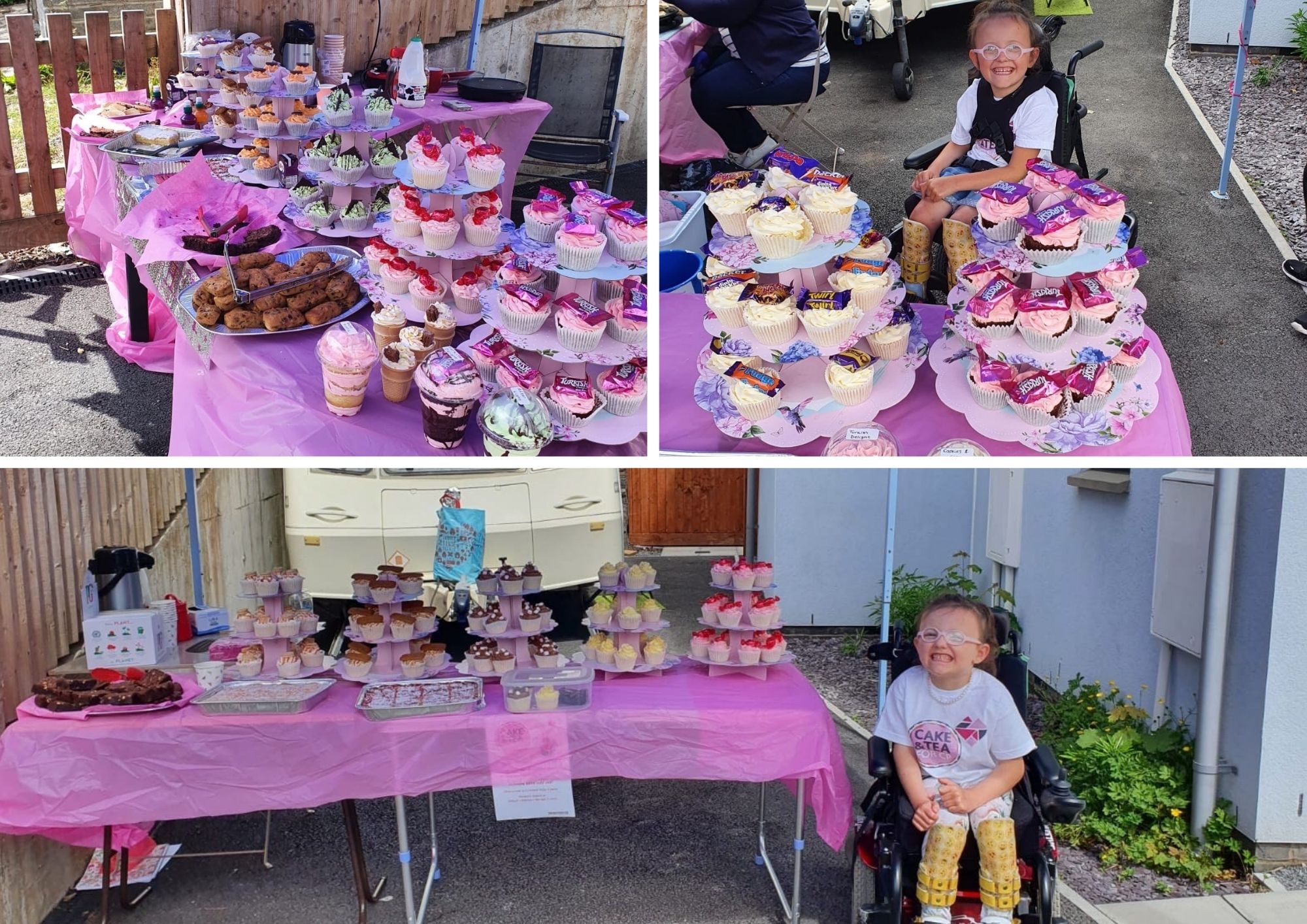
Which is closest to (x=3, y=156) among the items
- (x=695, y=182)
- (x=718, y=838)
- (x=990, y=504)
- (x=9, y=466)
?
(x=9, y=466)

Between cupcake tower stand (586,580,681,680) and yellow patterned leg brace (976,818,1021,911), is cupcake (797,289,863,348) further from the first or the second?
cupcake tower stand (586,580,681,680)

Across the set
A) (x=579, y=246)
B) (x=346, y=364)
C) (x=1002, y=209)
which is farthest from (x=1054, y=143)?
(x=346, y=364)

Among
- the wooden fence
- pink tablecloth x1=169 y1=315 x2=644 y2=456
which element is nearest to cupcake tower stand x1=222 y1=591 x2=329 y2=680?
pink tablecloth x1=169 y1=315 x2=644 y2=456

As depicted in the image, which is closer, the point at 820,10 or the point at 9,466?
the point at 9,466

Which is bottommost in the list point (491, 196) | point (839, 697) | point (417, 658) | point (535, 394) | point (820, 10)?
point (839, 697)

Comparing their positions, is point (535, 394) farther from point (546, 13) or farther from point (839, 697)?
point (546, 13)

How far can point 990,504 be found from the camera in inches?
237

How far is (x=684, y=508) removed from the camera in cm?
967

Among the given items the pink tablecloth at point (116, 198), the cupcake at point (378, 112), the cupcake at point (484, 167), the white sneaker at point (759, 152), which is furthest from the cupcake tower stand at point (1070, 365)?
the cupcake at point (378, 112)

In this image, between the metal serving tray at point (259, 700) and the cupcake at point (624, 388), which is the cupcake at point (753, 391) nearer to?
the cupcake at point (624, 388)

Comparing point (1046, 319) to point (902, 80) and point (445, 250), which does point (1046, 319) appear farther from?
point (902, 80)

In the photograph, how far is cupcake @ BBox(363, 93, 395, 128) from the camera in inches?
172

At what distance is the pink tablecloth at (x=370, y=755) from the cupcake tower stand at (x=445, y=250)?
3.87 ft

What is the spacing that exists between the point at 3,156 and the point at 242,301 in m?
A: 3.47
